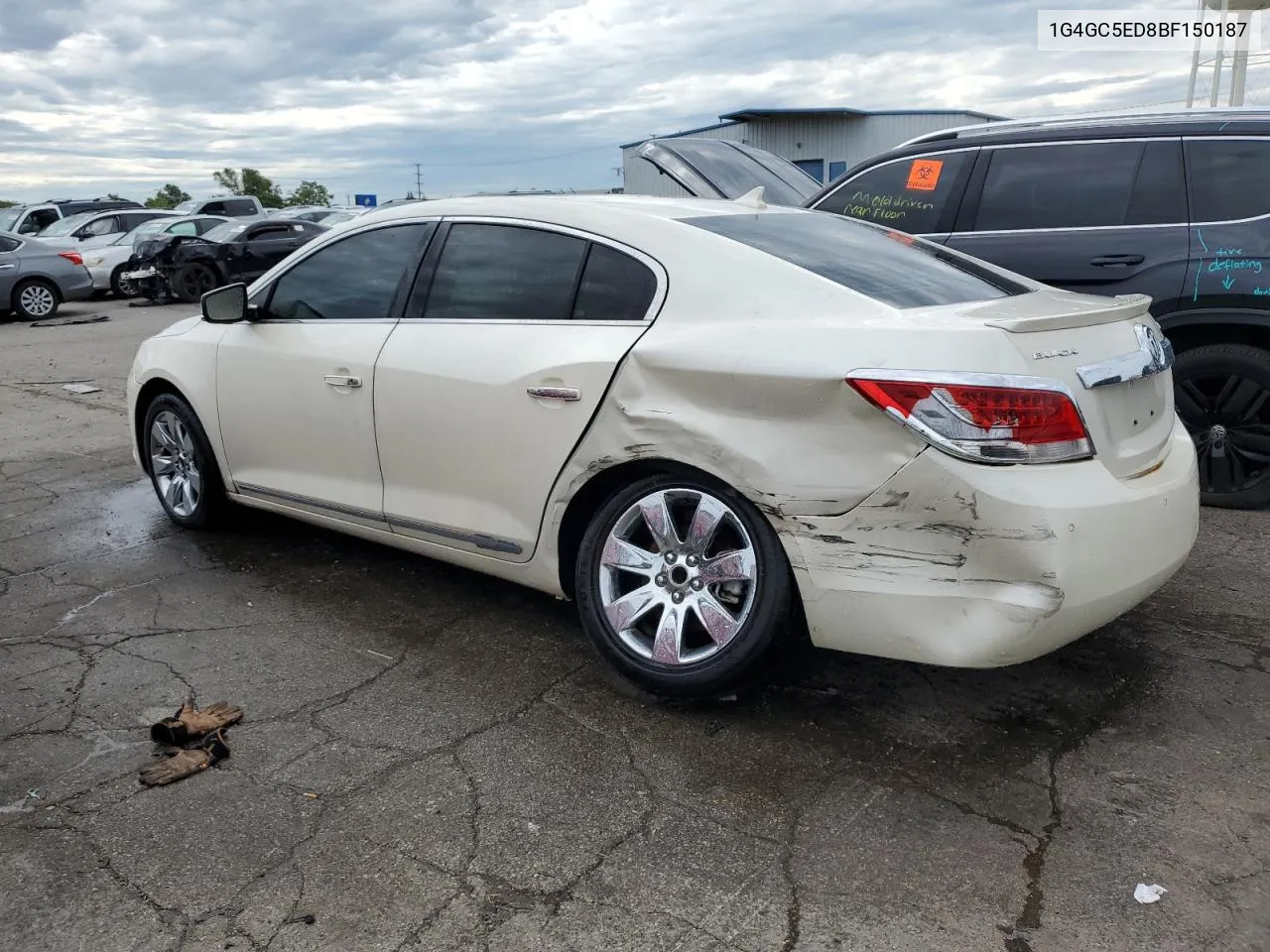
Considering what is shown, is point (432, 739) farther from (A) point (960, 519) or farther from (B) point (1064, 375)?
(B) point (1064, 375)

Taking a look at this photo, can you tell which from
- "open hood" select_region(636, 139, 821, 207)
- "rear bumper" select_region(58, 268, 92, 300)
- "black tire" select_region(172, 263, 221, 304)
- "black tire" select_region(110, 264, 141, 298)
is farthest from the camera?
"black tire" select_region(110, 264, 141, 298)

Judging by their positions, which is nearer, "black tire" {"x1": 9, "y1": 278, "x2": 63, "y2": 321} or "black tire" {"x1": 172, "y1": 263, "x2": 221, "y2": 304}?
"black tire" {"x1": 9, "y1": 278, "x2": 63, "y2": 321}

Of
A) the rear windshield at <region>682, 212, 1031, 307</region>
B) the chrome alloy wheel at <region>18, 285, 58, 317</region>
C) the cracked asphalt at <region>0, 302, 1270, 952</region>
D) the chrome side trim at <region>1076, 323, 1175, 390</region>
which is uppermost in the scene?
the rear windshield at <region>682, 212, 1031, 307</region>

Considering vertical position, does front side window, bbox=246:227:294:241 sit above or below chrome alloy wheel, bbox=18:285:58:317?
above

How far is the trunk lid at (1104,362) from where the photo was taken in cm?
287

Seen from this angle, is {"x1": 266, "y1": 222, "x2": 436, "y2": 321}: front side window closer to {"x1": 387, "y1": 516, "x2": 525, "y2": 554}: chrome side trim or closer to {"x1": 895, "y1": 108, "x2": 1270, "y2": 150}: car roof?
{"x1": 387, "y1": 516, "x2": 525, "y2": 554}: chrome side trim

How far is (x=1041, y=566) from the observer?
271 cm

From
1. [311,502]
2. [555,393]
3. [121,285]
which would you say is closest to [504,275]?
[555,393]

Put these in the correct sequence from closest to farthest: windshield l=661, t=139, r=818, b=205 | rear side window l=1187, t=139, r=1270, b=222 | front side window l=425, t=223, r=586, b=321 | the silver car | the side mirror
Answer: front side window l=425, t=223, r=586, b=321
the side mirror
rear side window l=1187, t=139, r=1270, b=222
windshield l=661, t=139, r=818, b=205
the silver car

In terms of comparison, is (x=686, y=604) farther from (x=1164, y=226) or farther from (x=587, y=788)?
(x=1164, y=226)

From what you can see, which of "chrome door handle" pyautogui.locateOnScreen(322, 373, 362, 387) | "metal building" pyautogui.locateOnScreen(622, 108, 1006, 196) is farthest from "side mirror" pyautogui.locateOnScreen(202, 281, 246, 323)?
"metal building" pyautogui.locateOnScreen(622, 108, 1006, 196)

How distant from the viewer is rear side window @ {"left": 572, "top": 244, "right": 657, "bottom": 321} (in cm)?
338

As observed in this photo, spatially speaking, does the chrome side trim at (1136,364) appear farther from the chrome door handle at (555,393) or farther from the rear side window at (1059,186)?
the rear side window at (1059,186)

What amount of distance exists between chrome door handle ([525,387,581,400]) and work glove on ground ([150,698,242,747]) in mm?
1368
